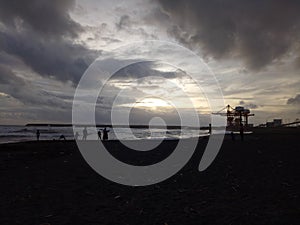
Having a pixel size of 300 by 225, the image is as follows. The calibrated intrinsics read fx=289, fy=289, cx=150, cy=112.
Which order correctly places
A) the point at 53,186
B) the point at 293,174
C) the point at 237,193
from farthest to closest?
the point at 293,174, the point at 53,186, the point at 237,193

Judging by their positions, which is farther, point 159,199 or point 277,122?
point 277,122

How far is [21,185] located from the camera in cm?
1265

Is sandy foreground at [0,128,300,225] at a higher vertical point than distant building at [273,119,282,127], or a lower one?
lower

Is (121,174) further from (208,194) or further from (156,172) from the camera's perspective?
(208,194)

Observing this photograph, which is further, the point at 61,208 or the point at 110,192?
the point at 110,192

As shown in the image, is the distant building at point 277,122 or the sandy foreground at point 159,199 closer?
the sandy foreground at point 159,199

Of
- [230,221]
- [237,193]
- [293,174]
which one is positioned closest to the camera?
[230,221]

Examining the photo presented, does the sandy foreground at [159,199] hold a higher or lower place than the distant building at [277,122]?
lower

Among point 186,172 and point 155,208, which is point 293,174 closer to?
point 186,172

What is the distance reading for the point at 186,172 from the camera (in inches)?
622

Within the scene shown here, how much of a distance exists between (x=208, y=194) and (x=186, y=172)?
5236 millimetres

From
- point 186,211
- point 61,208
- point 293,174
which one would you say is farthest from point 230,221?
point 293,174

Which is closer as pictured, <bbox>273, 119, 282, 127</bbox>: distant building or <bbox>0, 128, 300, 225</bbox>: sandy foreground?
<bbox>0, 128, 300, 225</bbox>: sandy foreground

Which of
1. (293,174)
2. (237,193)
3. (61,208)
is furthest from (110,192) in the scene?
(293,174)
